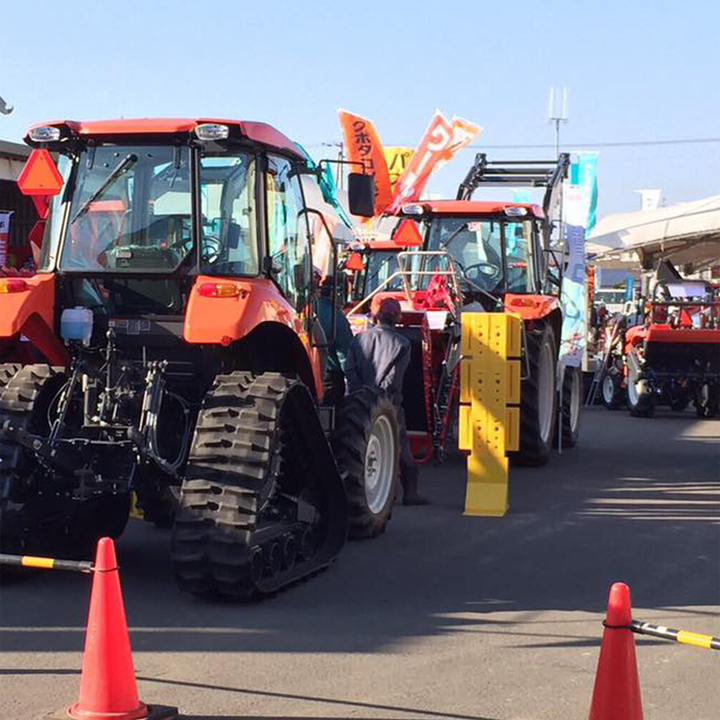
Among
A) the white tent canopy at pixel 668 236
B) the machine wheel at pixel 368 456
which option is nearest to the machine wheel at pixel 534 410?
the machine wheel at pixel 368 456

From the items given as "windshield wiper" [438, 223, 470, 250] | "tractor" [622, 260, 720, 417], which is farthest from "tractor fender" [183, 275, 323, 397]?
"tractor" [622, 260, 720, 417]

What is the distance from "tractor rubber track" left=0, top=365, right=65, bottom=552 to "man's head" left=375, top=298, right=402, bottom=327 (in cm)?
323

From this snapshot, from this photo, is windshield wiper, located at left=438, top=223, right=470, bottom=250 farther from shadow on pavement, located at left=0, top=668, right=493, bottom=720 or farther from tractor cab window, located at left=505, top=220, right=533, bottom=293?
shadow on pavement, located at left=0, top=668, right=493, bottom=720

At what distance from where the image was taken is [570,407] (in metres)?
15.3

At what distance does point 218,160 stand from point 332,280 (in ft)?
5.51

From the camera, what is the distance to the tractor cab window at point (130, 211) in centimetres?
779

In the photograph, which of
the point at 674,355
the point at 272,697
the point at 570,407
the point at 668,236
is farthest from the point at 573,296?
the point at 272,697

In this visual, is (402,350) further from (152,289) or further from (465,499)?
(152,289)

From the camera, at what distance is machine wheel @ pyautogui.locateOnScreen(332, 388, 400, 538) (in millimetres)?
8891

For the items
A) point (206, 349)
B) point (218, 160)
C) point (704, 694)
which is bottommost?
point (704, 694)

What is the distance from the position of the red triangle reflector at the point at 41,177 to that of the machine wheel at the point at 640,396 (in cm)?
1450

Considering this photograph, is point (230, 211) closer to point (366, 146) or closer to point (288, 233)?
point (288, 233)

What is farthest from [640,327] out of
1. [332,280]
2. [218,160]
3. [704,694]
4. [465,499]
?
[704,694]

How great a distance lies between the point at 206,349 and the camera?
7.80 metres
